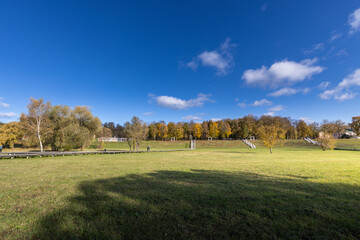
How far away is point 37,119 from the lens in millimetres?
32688

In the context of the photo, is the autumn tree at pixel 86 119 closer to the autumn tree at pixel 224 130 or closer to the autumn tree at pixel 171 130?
the autumn tree at pixel 171 130

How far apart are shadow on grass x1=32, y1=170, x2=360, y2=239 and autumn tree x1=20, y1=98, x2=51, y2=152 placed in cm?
3645

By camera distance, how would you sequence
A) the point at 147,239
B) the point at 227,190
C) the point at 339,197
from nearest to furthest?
the point at 147,239, the point at 339,197, the point at 227,190

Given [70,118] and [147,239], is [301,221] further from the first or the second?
[70,118]

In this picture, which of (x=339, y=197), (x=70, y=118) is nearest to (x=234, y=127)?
(x=70, y=118)

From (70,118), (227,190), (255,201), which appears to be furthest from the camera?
(70,118)

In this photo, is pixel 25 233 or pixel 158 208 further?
pixel 158 208

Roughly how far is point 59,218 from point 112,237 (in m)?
1.91

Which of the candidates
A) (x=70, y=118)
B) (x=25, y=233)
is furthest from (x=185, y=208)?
(x=70, y=118)

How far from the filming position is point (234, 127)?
95.3 meters

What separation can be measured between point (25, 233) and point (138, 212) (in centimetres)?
238

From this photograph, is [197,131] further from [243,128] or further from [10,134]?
[10,134]

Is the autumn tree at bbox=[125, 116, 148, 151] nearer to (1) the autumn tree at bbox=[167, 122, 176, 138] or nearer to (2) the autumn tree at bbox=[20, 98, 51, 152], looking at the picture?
(2) the autumn tree at bbox=[20, 98, 51, 152]

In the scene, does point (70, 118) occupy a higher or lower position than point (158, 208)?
higher
